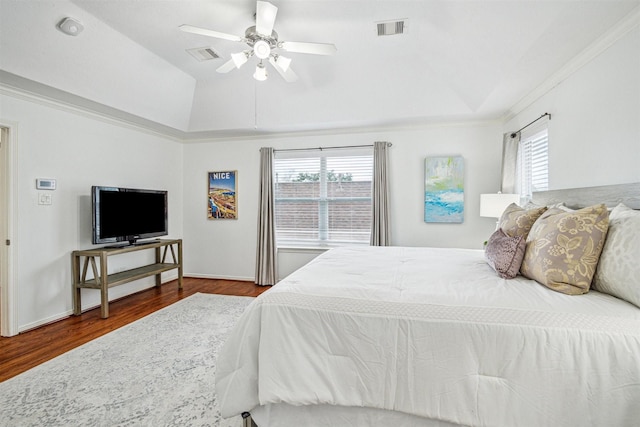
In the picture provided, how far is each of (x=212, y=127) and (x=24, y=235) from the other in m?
2.57

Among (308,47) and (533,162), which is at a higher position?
(308,47)

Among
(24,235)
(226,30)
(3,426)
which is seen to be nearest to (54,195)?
(24,235)

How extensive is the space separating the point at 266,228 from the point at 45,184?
8.80 ft

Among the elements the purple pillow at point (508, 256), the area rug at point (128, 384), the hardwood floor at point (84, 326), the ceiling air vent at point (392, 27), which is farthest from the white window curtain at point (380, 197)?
the area rug at point (128, 384)

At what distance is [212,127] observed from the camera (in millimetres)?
4508

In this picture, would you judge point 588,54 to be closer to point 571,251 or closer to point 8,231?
point 571,251

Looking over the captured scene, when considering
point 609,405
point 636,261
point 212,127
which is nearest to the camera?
point 609,405

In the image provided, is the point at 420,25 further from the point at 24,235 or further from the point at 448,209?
the point at 24,235

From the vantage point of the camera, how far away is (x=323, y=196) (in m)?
4.75

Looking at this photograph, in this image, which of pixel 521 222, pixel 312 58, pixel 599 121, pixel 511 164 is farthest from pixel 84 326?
pixel 511 164

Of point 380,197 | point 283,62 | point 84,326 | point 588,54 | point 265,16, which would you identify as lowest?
point 84,326

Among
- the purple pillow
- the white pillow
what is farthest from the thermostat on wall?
the white pillow

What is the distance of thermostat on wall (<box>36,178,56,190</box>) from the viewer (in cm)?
313

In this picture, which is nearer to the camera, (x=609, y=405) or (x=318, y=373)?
(x=609, y=405)
